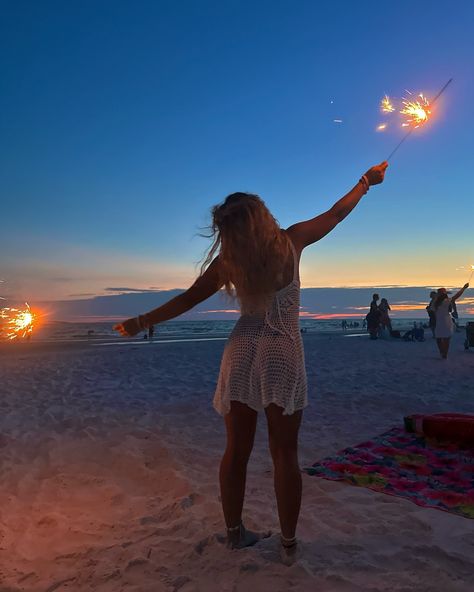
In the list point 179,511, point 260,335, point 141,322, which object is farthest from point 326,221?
point 179,511

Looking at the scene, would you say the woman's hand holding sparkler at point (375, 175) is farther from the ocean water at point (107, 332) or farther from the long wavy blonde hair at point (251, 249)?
the ocean water at point (107, 332)

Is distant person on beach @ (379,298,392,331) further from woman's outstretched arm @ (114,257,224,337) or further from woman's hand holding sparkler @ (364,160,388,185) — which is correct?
woman's outstretched arm @ (114,257,224,337)

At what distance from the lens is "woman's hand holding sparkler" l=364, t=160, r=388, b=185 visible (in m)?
3.29

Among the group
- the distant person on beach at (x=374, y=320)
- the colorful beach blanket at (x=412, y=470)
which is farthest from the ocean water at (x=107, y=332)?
the colorful beach blanket at (x=412, y=470)

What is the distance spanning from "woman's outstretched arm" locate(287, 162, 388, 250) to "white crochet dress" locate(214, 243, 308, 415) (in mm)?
152

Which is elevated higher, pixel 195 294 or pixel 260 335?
pixel 195 294

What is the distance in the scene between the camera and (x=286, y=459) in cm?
275

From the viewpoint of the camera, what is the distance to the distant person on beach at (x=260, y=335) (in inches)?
106

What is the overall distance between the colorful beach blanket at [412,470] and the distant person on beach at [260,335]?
1684 mm

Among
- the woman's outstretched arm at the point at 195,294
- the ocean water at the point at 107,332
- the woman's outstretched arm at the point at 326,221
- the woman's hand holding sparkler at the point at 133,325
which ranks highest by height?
the woman's outstretched arm at the point at 326,221

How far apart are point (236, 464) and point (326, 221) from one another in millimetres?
1606

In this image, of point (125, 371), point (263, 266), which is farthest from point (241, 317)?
point (125, 371)

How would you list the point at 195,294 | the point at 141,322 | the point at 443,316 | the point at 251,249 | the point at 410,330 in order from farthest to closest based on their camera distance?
the point at 410,330, the point at 443,316, the point at 141,322, the point at 195,294, the point at 251,249

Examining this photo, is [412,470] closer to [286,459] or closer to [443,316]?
[286,459]
